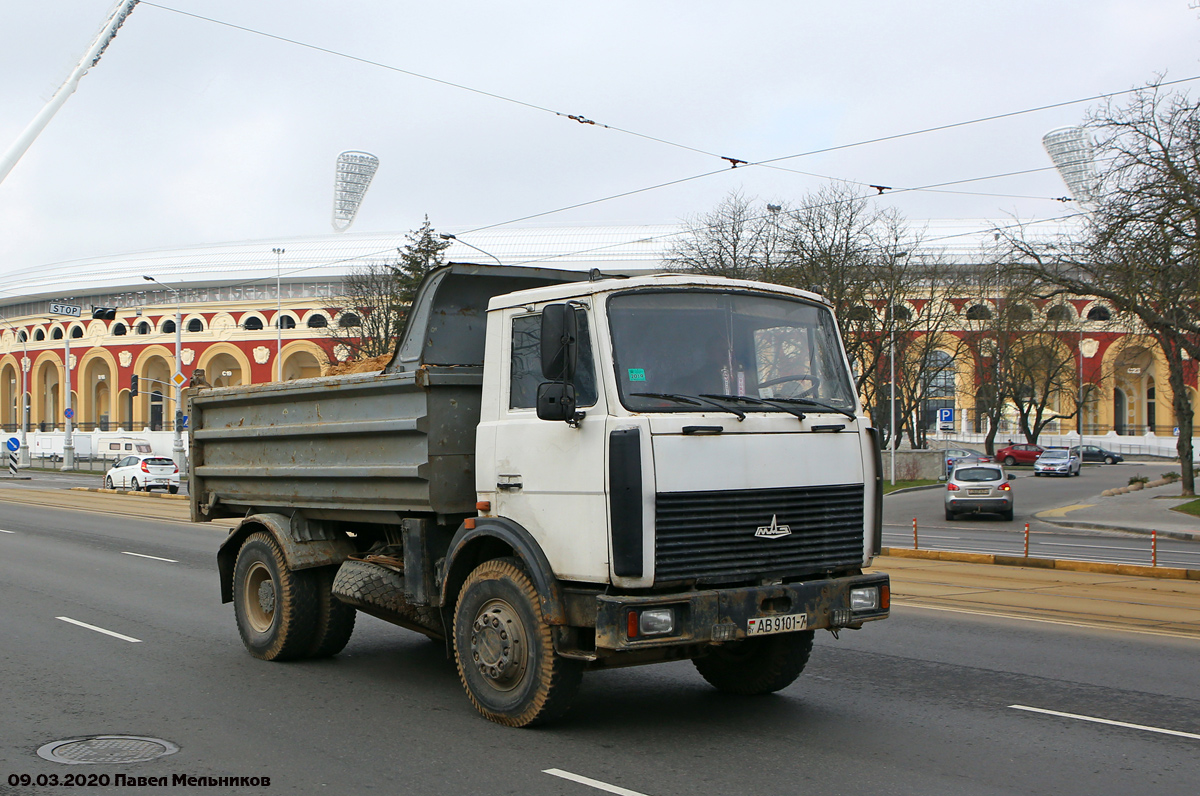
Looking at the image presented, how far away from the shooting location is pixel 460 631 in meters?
6.64

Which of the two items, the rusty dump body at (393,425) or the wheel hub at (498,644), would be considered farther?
the rusty dump body at (393,425)

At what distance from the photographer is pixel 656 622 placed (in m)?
5.66

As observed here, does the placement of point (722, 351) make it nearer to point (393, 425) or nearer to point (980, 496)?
point (393, 425)

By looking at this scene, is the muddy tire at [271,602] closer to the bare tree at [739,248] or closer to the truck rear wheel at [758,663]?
the truck rear wheel at [758,663]

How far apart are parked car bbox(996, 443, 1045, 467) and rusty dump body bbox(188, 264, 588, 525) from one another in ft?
205

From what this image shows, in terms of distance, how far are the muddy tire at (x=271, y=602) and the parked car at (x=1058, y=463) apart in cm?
5346

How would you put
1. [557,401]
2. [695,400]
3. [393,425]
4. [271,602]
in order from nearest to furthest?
[557,401]
[695,400]
[393,425]
[271,602]

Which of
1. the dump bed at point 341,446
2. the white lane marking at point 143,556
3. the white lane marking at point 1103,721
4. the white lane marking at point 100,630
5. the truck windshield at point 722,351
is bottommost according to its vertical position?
the white lane marking at point 143,556

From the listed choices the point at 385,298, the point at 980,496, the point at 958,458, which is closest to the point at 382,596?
the point at 980,496

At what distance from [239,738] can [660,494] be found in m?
2.92

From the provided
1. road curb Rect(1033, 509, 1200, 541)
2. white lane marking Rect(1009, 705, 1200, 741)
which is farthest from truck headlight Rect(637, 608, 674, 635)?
road curb Rect(1033, 509, 1200, 541)

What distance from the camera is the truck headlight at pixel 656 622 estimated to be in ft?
18.5

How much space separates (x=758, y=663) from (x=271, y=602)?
401 centimetres

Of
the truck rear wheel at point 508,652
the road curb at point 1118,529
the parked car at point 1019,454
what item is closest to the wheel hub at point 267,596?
the truck rear wheel at point 508,652
